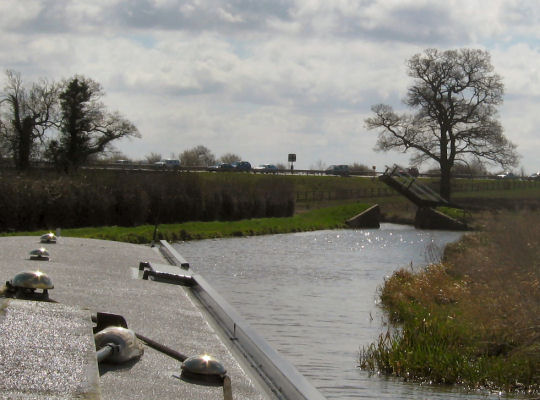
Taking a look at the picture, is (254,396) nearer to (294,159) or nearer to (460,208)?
(460,208)

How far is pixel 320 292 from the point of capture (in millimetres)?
24406

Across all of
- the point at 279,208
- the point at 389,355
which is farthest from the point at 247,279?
the point at 279,208

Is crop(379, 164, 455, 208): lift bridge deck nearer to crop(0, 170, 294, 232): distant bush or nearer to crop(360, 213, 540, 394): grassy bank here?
crop(0, 170, 294, 232): distant bush

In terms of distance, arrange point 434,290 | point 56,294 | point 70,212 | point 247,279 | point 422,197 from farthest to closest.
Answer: point 422,197, point 70,212, point 247,279, point 434,290, point 56,294

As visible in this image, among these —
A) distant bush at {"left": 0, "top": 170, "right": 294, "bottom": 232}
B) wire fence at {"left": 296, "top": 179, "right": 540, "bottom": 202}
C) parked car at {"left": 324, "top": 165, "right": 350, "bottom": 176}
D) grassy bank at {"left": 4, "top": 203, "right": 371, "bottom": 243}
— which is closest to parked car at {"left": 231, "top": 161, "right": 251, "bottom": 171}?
parked car at {"left": 324, "top": 165, "right": 350, "bottom": 176}

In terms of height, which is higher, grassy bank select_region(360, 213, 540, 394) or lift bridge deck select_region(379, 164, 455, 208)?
lift bridge deck select_region(379, 164, 455, 208)

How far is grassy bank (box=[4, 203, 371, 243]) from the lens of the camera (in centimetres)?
3656

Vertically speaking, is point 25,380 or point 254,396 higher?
point 25,380

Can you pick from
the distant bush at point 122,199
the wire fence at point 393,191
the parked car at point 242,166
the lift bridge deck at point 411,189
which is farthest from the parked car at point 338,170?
the distant bush at point 122,199

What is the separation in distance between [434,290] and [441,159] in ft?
138

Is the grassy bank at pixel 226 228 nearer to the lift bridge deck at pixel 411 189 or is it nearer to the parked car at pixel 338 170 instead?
the lift bridge deck at pixel 411 189

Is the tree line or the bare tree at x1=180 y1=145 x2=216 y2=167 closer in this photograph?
the tree line

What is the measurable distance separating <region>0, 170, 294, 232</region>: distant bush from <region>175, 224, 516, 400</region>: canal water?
528 centimetres

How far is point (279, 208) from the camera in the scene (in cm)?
5838
